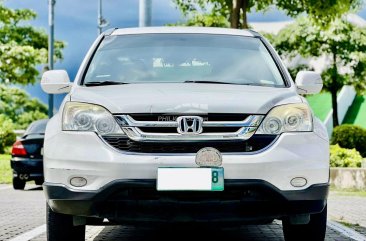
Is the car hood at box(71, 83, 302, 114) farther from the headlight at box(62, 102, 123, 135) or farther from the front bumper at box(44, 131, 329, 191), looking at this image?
the front bumper at box(44, 131, 329, 191)

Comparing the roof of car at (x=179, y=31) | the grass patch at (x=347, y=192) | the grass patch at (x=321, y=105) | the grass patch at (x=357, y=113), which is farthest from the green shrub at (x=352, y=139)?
the grass patch at (x=321, y=105)

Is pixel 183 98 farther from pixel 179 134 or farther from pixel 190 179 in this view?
pixel 190 179

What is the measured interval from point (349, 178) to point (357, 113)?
107ft

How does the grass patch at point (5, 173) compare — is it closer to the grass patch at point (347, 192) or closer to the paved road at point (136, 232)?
the grass patch at point (347, 192)

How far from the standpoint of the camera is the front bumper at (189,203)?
15.5ft

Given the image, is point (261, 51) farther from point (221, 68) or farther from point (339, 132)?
point (339, 132)

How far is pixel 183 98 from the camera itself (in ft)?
16.0

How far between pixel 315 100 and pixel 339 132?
82.0 feet

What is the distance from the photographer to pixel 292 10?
2262 cm

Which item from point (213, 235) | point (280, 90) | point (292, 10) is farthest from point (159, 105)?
point (292, 10)

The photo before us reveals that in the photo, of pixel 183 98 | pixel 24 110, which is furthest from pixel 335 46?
pixel 24 110

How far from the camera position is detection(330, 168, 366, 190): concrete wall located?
14.1 meters

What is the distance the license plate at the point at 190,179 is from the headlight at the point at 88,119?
43 cm

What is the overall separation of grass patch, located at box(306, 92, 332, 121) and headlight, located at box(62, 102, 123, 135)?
134 feet
